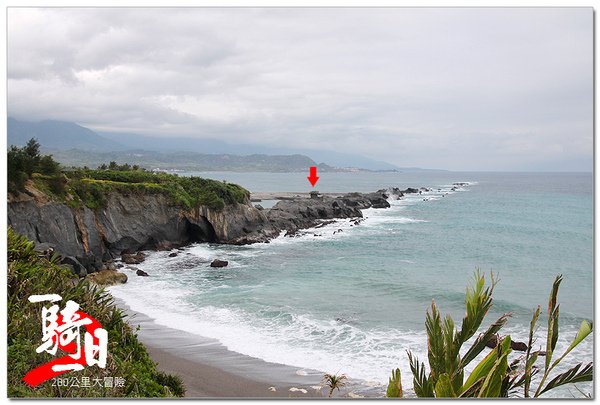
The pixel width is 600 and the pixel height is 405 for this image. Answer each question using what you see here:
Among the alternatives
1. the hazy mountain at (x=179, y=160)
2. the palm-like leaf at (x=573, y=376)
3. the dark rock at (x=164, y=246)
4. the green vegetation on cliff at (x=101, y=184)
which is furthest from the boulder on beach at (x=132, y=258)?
the palm-like leaf at (x=573, y=376)

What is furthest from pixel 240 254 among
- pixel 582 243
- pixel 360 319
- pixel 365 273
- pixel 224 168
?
pixel 224 168

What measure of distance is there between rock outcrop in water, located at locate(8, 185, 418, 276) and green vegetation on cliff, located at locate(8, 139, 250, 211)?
1.59 ft

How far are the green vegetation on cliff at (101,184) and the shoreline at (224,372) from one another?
11938 millimetres

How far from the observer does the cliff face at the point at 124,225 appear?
2345 centimetres

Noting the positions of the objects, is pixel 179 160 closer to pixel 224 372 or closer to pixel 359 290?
pixel 359 290

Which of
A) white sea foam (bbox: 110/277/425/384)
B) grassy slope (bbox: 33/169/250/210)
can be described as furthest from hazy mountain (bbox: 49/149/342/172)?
white sea foam (bbox: 110/277/425/384)

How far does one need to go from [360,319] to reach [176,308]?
760 cm

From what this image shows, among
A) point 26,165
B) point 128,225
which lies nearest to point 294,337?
point 26,165

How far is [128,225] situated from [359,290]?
16.9 metres

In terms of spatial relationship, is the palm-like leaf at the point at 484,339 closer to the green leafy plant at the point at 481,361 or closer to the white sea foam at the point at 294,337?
the green leafy plant at the point at 481,361

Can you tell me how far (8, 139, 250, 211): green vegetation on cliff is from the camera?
23.1m

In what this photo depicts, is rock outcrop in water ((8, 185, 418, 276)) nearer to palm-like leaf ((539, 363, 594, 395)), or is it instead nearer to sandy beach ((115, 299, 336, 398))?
sandy beach ((115, 299, 336, 398))

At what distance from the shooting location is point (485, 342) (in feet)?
14.2

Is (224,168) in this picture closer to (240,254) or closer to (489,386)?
(240,254)
